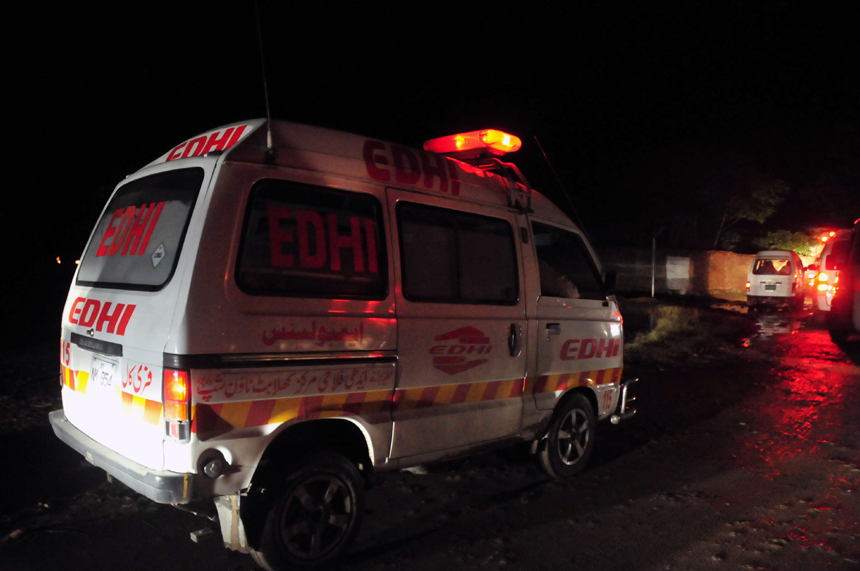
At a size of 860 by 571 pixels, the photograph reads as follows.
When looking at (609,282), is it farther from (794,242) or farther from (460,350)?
(794,242)

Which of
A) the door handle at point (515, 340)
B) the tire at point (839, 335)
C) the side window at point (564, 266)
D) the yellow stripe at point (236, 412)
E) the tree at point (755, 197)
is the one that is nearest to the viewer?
the yellow stripe at point (236, 412)

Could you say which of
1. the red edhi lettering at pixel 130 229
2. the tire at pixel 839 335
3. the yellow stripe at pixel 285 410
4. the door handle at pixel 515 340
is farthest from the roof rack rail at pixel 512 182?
the tire at pixel 839 335

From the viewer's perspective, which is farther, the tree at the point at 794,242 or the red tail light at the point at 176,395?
the tree at the point at 794,242

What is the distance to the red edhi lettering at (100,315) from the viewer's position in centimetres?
329

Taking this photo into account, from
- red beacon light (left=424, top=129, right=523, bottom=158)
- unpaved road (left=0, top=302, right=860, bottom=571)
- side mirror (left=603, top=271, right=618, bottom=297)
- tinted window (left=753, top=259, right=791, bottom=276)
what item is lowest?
unpaved road (left=0, top=302, right=860, bottom=571)

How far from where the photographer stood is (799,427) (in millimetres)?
6695

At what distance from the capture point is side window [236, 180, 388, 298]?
3199 millimetres

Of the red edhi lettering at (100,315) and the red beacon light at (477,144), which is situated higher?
the red beacon light at (477,144)

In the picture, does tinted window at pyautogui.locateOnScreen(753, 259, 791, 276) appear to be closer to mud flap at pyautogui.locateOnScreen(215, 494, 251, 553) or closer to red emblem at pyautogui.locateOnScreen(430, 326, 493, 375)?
red emblem at pyautogui.locateOnScreen(430, 326, 493, 375)

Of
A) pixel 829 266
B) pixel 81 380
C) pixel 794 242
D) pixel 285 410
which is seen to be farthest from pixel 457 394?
pixel 794 242

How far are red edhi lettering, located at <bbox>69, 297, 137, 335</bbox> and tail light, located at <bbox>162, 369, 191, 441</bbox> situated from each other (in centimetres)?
53

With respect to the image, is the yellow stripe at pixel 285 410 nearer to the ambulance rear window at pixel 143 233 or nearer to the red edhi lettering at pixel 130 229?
the ambulance rear window at pixel 143 233

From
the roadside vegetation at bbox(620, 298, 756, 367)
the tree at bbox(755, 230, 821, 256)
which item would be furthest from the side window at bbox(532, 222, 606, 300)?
the tree at bbox(755, 230, 821, 256)

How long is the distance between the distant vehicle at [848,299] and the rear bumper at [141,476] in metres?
9.93
